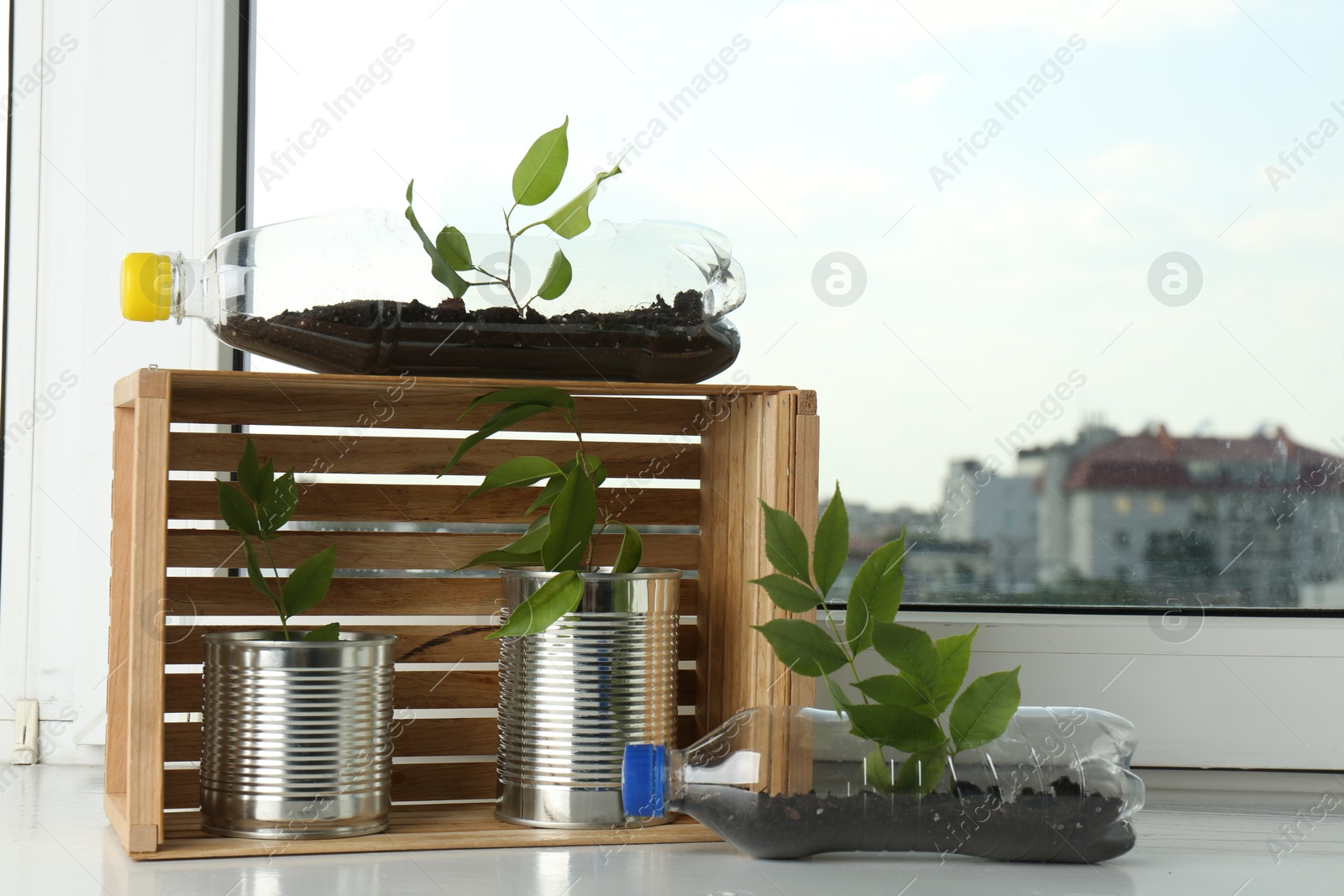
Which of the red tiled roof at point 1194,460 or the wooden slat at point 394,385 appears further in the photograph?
the red tiled roof at point 1194,460

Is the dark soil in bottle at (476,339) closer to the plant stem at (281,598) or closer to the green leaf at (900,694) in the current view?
the plant stem at (281,598)

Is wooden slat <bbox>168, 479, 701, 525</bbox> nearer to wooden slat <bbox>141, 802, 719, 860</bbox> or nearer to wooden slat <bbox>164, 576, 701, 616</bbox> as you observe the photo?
wooden slat <bbox>164, 576, 701, 616</bbox>

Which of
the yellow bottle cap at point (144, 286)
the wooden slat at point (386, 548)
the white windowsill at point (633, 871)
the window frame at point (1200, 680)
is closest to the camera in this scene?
the white windowsill at point (633, 871)

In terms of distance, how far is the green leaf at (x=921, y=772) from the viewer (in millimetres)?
783

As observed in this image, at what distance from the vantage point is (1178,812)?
101cm

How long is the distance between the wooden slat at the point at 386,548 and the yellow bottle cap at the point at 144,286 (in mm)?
204

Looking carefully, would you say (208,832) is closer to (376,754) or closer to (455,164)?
(376,754)

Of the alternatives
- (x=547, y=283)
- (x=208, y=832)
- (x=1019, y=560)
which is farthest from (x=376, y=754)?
(x=1019, y=560)

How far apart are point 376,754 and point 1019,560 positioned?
0.63 m

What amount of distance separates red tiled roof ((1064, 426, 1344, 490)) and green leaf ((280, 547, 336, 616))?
69 cm

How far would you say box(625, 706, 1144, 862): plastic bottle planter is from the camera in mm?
790

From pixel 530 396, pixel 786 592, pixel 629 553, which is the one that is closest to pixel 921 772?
pixel 786 592

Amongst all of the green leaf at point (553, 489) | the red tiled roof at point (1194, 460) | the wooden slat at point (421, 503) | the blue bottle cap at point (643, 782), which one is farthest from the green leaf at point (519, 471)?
the red tiled roof at point (1194, 460)

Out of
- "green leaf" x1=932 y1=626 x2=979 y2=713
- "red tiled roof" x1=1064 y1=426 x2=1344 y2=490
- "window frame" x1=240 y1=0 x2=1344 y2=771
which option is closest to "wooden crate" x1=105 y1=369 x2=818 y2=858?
"green leaf" x1=932 y1=626 x2=979 y2=713
